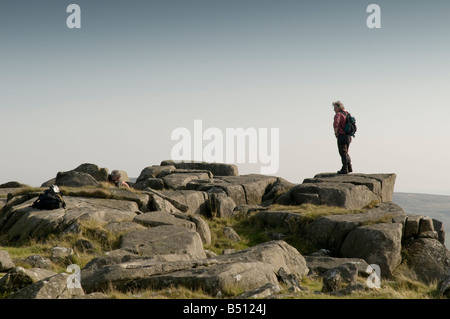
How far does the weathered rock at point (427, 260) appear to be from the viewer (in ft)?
65.6

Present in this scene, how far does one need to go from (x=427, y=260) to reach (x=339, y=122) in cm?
1085

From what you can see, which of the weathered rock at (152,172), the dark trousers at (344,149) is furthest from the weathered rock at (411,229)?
the weathered rock at (152,172)

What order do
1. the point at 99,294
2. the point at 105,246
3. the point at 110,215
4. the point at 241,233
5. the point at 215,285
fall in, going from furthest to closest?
the point at 241,233, the point at 110,215, the point at 105,246, the point at 215,285, the point at 99,294

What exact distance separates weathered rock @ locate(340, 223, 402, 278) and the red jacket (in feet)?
30.7

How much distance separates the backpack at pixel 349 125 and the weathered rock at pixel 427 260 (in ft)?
30.0

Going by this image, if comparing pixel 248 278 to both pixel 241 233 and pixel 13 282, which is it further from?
pixel 241 233

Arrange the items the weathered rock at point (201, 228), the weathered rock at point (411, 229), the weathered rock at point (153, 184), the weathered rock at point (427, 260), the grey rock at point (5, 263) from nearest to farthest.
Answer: the grey rock at point (5, 263) < the weathered rock at point (427, 260) < the weathered rock at point (201, 228) < the weathered rock at point (411, 229) < the weathered rock at point (153, 184)

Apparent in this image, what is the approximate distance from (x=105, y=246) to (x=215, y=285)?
7.29 m

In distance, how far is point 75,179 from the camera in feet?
96.2

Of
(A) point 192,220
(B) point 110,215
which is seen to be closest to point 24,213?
(B) point 110,215

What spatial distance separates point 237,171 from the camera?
129ft

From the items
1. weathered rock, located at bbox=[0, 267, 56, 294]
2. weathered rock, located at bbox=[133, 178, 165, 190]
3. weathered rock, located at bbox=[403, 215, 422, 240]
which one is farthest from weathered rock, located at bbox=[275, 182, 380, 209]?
weathered rock, located at bbox=[0, 267, 56, 294]

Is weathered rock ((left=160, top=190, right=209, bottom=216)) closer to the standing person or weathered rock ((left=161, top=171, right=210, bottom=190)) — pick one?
weathered rock ((left=161, top=171, right=210, bottom=190))

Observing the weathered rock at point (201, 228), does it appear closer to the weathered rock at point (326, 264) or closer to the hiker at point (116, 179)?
the weathered rock at point (326, 264)
